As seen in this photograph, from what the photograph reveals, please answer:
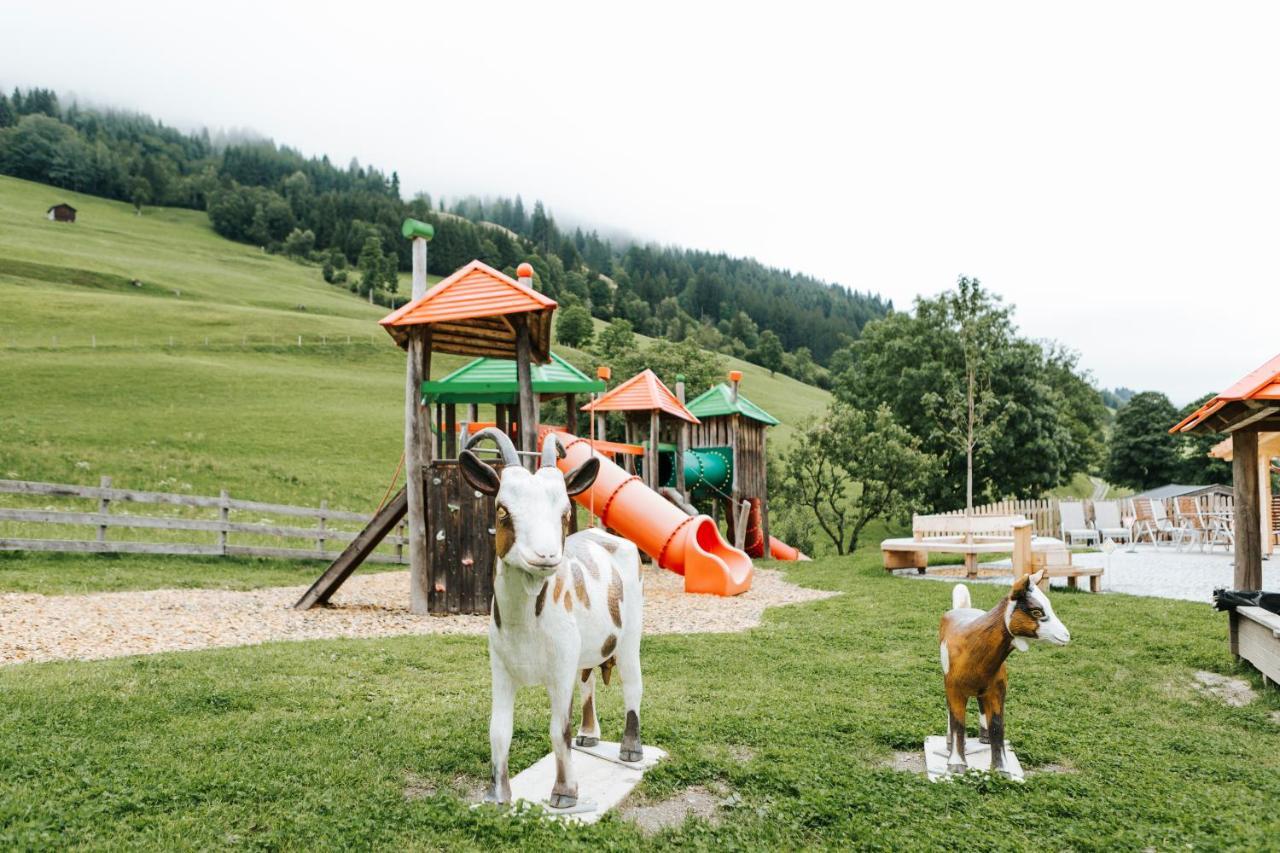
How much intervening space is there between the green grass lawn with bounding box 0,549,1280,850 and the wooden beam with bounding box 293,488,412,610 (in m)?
2.73

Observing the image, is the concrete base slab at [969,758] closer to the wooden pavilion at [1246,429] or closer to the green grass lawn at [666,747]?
the green grass lawn at [666,747]

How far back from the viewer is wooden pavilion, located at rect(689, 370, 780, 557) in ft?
65.0

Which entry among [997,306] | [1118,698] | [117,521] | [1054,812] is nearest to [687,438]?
[117,521]

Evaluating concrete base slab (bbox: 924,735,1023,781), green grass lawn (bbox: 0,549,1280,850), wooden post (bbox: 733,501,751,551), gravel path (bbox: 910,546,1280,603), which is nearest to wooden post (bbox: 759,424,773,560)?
wooden post (bbox: 733,501,751,551)

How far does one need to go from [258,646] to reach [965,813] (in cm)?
677

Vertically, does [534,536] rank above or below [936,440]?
below

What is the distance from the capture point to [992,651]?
4.57m

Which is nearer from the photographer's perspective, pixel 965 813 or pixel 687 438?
pixel 965 813

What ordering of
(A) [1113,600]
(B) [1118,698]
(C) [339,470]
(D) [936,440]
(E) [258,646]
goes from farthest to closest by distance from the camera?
(D) [936,440] < (C) [339,470] < (A) [1113,600] < (E) [258,646] < (B) [1118,698]

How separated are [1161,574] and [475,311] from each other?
14168 millimetres

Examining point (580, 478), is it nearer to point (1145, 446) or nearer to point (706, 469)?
point (706, 469)

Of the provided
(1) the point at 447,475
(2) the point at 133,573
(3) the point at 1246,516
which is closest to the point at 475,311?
(1) the point at 447,475

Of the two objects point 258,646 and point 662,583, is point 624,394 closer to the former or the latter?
point 662,583

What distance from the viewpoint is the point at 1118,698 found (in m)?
6.48
